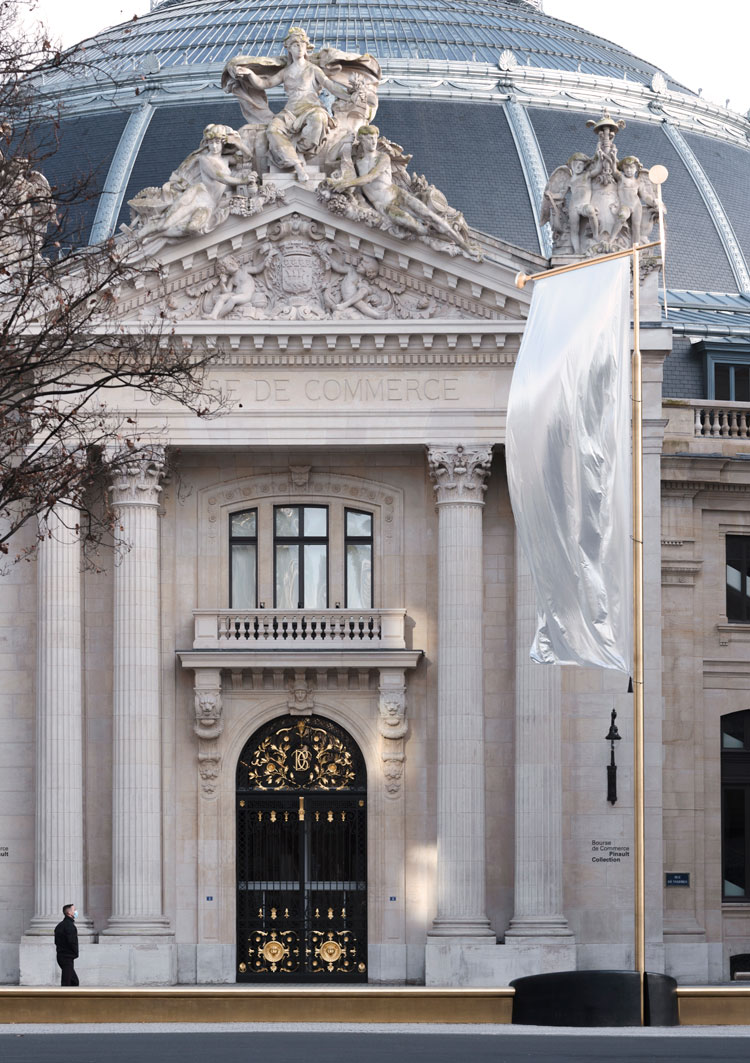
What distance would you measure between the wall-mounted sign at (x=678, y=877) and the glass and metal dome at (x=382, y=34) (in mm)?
21479

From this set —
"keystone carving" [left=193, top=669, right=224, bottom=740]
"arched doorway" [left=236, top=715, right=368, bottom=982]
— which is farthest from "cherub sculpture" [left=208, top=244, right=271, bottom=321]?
"arched doorway" [left=236, top=715, right=368, bottom=982]

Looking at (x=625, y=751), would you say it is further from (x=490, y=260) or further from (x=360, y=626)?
(x=490, y=260)

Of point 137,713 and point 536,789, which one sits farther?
point 137,713

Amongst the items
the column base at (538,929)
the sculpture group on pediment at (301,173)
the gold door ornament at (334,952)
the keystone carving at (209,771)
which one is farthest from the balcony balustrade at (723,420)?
the gold door ornament at (334,952)

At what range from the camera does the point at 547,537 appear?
106 ft

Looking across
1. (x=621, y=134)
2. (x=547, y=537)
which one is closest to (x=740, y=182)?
(x=621, y=134)

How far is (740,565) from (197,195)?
48.6ft

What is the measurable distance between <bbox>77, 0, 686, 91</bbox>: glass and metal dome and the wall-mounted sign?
21479 mm

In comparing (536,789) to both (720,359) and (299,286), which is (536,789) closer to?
(299,286)

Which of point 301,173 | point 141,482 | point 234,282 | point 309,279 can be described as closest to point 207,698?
point 141,482

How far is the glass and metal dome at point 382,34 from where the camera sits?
6241 cm

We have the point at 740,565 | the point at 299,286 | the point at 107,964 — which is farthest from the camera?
the point at 740,565

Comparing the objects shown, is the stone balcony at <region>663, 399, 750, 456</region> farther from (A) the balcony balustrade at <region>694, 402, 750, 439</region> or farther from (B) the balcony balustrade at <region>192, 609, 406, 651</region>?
(B) the balcony balustrade at <region>192, 609, 406, 651</region>

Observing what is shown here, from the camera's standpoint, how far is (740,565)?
54656 millimetres
